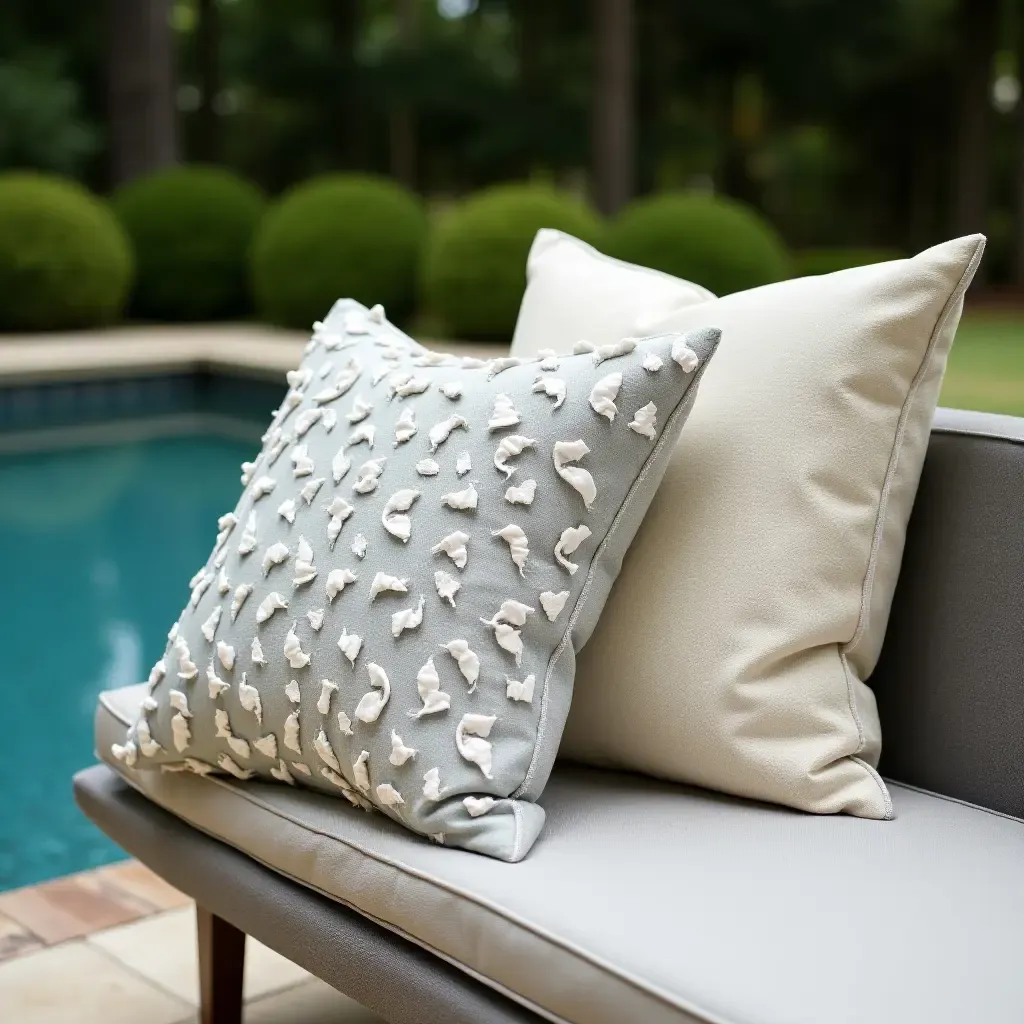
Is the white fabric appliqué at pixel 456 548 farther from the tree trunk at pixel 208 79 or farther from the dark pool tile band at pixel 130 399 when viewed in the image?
the tree trunk at pixel 208 79

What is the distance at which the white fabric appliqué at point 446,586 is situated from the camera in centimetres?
119

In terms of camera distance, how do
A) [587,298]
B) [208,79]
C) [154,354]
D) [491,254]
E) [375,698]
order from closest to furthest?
[375,698] < [587,298] < [154,354] < [491,254] < [208,79]

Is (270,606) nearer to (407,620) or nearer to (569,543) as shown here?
(407,620)

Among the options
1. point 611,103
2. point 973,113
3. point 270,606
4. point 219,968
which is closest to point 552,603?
point 270,606

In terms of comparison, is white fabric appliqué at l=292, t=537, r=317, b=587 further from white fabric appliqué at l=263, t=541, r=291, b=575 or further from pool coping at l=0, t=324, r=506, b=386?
pool coping at l=0, t=324, r=506, b=386

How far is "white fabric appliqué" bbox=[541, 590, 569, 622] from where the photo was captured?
47.3 inches

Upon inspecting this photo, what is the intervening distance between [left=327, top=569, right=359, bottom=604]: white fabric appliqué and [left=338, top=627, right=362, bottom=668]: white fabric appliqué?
0.04 meters

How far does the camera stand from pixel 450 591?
1195mm

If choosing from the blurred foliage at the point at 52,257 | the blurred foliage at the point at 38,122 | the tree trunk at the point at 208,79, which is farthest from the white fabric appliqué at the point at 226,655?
the tree trunk at the point at 208,79

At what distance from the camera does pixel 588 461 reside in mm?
1210

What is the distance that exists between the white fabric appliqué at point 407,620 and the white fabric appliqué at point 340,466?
0.18m

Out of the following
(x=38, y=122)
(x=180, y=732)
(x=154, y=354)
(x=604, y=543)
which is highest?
(x=38, y=122)

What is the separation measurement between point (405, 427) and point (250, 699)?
279 millimetres

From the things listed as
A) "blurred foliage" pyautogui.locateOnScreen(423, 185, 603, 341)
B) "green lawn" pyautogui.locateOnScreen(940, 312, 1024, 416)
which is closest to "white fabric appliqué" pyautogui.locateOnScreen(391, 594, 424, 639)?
"green lawn" pyautogui.locateOnScreen(940, 312, 1024, 416)
